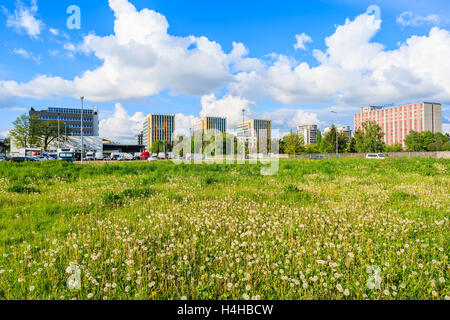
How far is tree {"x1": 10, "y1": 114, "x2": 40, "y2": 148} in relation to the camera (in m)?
83.6

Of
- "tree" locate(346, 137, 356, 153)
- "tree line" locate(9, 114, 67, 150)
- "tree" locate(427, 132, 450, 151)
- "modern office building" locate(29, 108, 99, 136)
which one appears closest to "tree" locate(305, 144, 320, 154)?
"tree" locate(346, 137, 356, 153)

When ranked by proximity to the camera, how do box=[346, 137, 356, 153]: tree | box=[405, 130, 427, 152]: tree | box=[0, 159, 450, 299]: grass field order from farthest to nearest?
box=[405, 130, 427, 152]: tree < box=[346, 137, 356, 153]: tree < box=[0, 159, 450, 299]: grass field

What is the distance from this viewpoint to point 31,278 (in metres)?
3.50

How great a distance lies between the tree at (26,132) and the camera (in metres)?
83.6

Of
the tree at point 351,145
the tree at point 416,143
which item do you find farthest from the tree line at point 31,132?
the tree at point 416,143

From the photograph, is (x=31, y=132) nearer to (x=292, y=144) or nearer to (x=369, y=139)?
(x=292, y=144)

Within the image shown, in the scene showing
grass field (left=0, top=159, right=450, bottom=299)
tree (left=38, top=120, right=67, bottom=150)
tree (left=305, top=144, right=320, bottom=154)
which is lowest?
grass field (left=0, top=159, right=450, bottom=299)

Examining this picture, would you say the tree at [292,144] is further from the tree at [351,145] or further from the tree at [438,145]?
the tree at [438,145]

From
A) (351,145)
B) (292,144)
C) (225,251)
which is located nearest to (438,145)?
(351,145)

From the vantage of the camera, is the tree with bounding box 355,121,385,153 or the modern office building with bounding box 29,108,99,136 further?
the modern office building with bounding box 29,108,99,136

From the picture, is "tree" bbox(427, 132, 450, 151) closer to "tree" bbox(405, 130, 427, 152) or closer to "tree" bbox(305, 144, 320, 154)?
"tree" bbox(405, 130, 427, 152)

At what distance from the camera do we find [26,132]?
84.8 m

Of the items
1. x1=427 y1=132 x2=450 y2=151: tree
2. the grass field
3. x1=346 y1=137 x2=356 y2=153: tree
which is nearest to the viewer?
the grass field

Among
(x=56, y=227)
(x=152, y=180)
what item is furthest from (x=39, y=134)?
(x=56, y=227)
